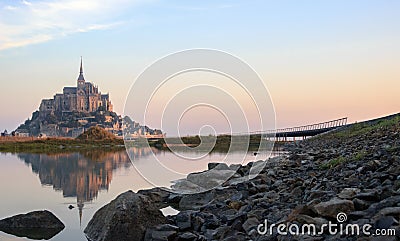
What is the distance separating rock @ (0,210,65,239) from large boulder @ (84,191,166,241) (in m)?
1.67

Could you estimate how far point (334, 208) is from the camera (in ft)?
22.5

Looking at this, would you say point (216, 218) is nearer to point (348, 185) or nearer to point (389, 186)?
point (348, 185)

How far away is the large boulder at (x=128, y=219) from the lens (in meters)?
9.48

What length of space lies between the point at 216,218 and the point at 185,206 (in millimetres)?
4499

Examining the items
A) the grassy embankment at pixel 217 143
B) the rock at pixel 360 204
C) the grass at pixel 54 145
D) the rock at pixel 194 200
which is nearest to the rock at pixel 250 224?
the rock at pixel 360 204

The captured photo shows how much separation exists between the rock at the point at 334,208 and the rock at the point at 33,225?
264 inches

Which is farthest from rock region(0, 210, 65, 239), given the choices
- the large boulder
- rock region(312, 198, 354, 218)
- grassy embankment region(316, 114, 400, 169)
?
grassy embankment region(316, 114, 400, 169)

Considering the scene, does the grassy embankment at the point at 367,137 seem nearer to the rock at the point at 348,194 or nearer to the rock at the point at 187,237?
the rock at the point at 348,194

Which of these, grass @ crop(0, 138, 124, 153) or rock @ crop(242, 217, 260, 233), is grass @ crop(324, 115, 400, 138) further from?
grass @ crop(0, 138, 124, 153)

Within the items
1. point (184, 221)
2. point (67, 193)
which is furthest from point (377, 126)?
point (184, 221)

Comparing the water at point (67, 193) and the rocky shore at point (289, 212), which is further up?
the rocky shore at point (289, 212)

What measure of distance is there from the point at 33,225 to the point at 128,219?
3.17m

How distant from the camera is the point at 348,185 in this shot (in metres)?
8.92

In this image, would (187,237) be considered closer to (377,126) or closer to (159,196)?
(159,196)
